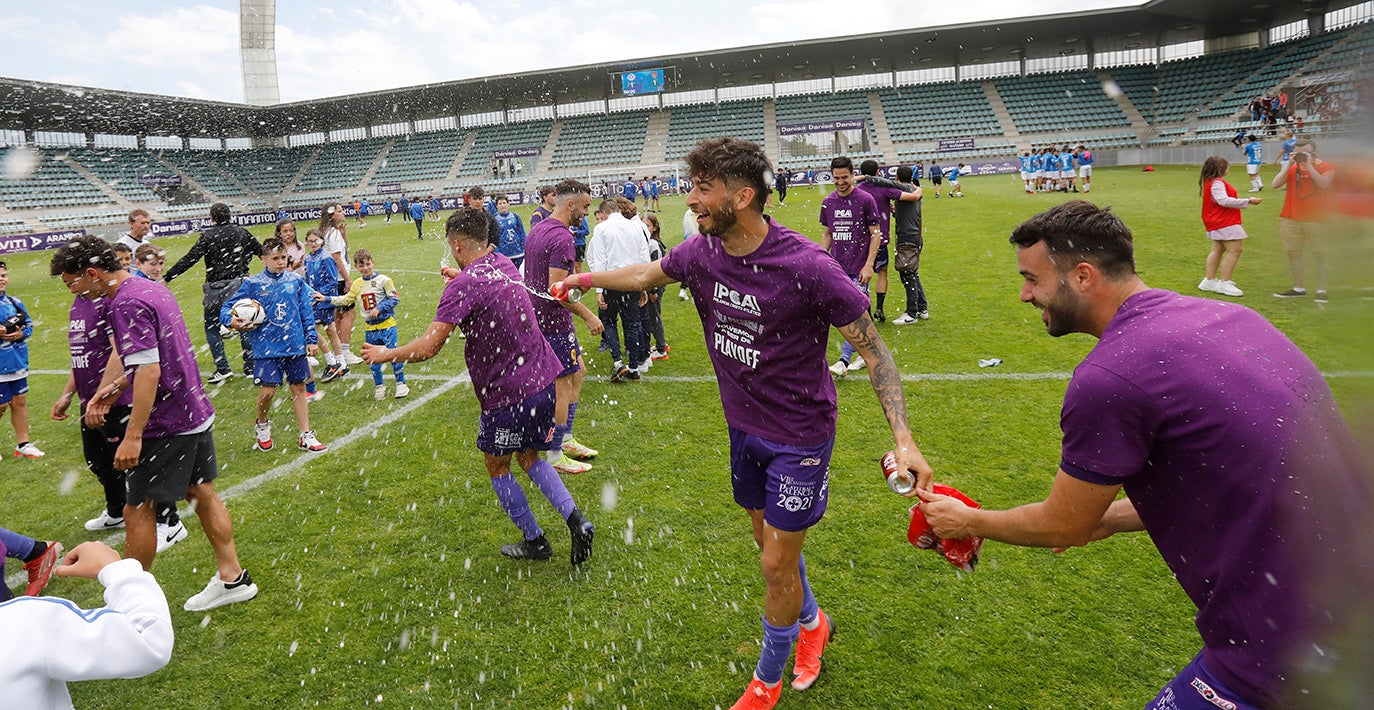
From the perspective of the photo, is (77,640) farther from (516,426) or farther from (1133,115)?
(1133,115)

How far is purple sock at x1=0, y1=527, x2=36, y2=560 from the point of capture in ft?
14.3

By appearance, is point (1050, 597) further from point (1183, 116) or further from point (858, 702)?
point (1183, 116)

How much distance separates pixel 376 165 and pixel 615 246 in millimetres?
58243

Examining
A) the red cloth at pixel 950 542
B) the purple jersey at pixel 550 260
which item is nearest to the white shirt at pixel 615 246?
the purple jersey at pixel 550 260

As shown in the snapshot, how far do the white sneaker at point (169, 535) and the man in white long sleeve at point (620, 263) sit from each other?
455 cm

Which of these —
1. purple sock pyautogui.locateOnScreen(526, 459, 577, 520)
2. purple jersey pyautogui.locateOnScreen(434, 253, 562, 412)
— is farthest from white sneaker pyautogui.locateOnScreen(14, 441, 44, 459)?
purple sock pyautogui.locateOnScreen(526, 459, 577, 520)

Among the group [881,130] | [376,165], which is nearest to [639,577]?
[881,130]

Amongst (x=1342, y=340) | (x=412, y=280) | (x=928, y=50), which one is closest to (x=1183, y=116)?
(x=928, y=50)

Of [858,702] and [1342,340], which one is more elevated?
[1342,340]

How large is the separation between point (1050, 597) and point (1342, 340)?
3.98 meters

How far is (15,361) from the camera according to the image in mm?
7383

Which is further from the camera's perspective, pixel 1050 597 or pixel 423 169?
pixel 423 169

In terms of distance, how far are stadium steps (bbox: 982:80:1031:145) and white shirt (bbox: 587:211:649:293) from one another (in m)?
43.4

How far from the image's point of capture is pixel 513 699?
3707 mm
